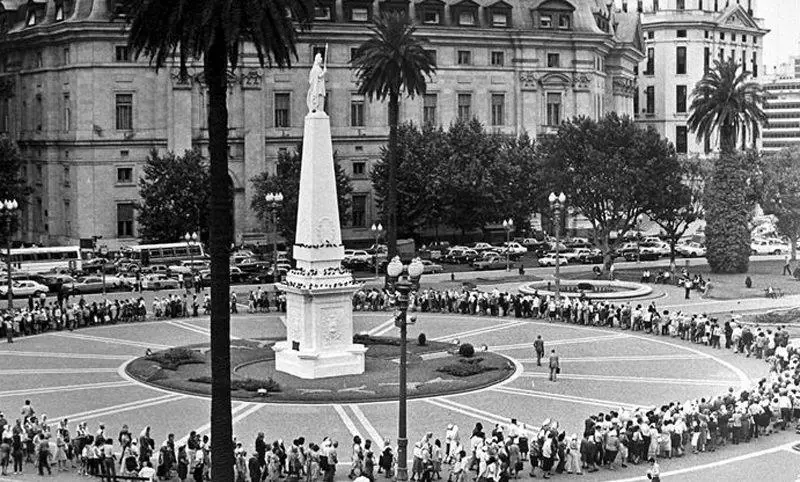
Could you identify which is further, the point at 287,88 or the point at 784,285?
the point at 287,88

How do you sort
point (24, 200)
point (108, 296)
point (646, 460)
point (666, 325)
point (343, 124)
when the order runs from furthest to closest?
point (343, 124), point (24, 200), point (108, 296), point (666, 325), point (646, 460)

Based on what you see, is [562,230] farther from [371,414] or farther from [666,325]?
[371,414]

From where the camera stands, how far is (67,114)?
297 ft

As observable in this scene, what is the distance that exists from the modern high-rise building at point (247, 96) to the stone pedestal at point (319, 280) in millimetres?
47225

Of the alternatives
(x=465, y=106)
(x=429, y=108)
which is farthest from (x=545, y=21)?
(x=429, y=108)

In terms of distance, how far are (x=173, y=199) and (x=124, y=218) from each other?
28.5ft

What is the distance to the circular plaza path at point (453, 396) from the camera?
35.8 meters

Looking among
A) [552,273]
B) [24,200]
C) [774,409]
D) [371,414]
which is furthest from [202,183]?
[774,409]

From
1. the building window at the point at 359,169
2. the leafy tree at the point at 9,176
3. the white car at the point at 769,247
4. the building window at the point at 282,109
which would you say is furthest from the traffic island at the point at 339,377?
the white car at the point at 769,247

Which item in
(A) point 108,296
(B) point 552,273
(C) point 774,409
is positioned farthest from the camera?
(B) point 552,273

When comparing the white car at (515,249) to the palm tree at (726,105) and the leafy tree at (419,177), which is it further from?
the palm tree at (726,105)

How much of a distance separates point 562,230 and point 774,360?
56.1 m

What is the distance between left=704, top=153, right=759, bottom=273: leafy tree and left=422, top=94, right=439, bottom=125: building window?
92.8 ft

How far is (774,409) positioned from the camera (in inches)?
1457
